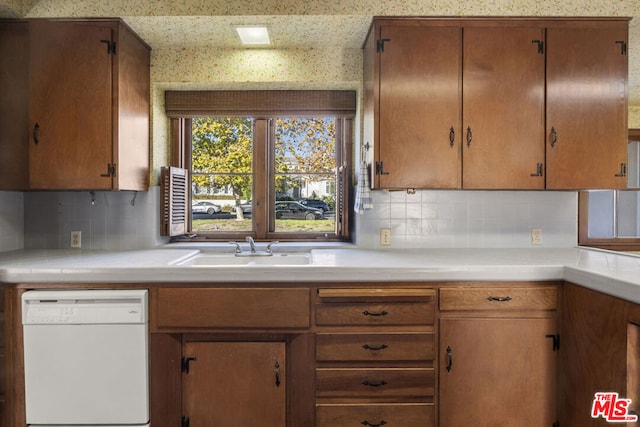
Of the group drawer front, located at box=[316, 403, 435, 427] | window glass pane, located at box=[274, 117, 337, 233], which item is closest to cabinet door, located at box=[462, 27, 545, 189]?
window glass pane, located at box=[274, 117, 337, 233]

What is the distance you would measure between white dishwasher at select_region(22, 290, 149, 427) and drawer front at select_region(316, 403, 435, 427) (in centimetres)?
83

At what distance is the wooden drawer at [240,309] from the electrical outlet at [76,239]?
1.05m

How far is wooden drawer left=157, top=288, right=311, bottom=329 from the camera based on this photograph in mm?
1778

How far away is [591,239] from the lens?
2586 mm

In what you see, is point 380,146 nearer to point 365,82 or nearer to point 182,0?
point 365,82

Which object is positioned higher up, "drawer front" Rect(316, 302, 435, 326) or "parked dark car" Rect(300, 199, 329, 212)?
"parked dark car" Rect(300, 199, 329, 212)

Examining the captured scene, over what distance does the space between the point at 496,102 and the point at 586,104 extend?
500 millimetres

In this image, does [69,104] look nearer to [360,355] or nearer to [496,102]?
[360,355]

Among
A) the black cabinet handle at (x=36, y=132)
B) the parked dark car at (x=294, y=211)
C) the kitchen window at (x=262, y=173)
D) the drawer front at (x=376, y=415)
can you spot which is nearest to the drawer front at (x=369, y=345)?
the drawer front at (x=376, y=415)

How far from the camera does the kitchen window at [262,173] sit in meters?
2.65

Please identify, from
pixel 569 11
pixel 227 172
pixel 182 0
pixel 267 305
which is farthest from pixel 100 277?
pixel 569 11

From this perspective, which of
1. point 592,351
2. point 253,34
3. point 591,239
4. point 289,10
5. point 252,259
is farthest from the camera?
point 591,239

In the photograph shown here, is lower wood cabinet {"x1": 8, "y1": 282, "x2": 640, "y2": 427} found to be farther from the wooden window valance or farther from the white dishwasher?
the wooden window valance

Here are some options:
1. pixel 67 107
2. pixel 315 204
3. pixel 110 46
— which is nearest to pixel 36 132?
pixel 67 107
